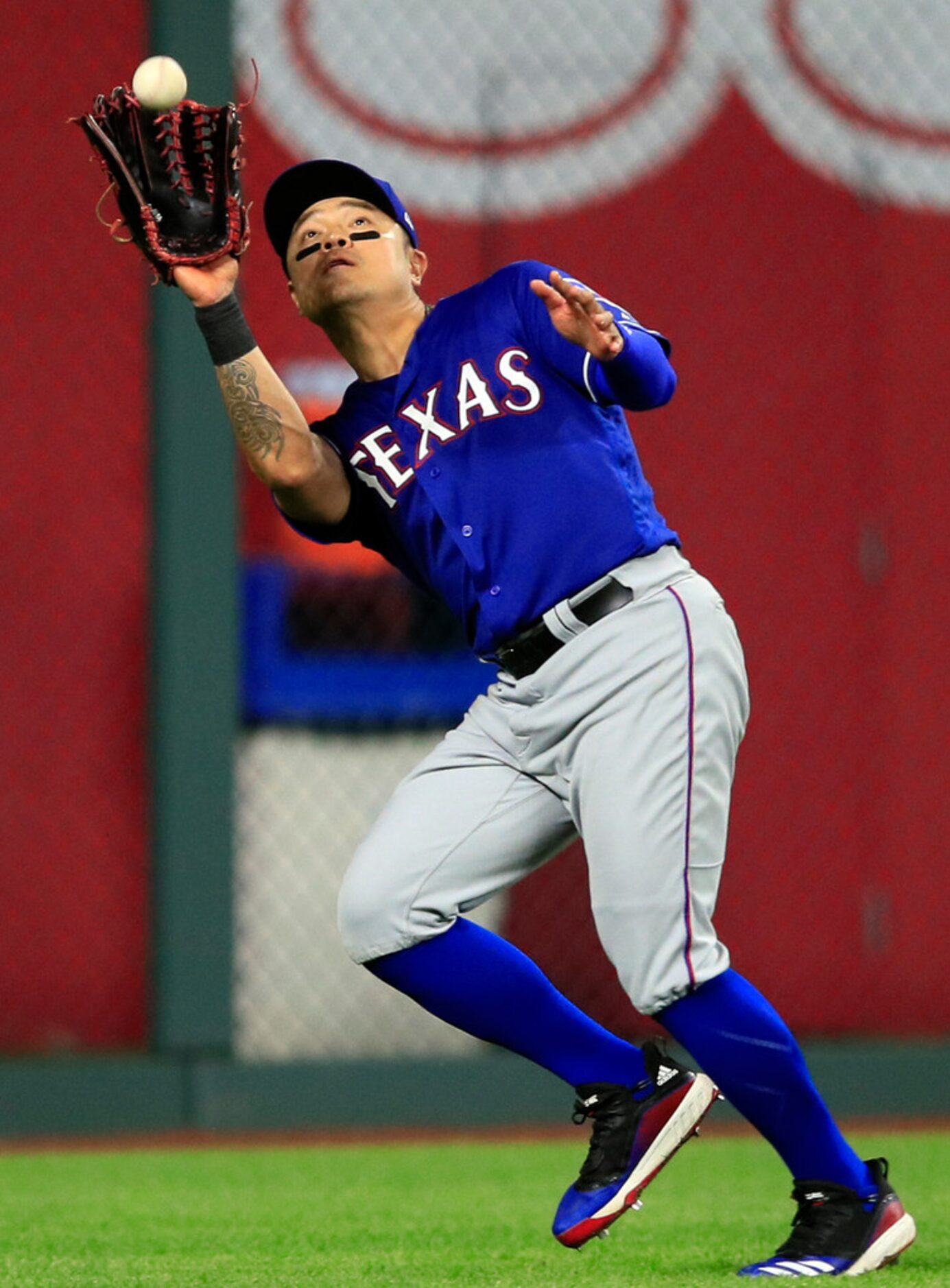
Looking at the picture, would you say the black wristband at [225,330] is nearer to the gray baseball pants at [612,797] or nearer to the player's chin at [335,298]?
the player's chin at [335,298]

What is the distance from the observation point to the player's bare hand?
10.5 ft

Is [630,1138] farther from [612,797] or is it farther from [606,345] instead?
[606,345]

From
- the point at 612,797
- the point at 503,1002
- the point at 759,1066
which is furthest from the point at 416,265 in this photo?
the point at 759,1066

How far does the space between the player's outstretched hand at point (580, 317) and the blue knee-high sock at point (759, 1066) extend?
37.9 inches

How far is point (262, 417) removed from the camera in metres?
3.25

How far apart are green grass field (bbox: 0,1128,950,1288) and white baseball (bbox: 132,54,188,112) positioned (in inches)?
72.2

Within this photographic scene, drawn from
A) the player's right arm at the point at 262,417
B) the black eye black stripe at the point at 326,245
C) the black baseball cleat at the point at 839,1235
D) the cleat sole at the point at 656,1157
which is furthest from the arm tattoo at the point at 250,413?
the black baseball cleat at the point at 839,1235

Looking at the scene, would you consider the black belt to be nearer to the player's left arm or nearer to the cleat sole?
the player's left arm

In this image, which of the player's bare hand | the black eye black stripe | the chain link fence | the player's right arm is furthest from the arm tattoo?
the chain link fence

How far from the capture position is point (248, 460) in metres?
3.34

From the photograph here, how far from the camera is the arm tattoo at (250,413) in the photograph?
10.7 ft

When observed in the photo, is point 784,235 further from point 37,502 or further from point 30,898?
point 30,898

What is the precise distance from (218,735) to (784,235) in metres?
2.57

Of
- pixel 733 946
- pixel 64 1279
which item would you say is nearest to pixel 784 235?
pixel 733 946
